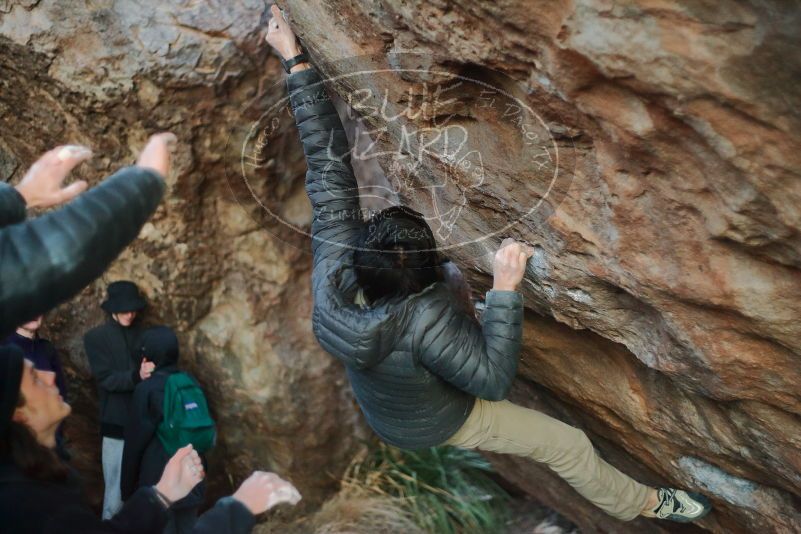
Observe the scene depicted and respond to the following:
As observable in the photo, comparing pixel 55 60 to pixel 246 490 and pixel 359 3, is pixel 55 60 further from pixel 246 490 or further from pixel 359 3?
pixel 246 490

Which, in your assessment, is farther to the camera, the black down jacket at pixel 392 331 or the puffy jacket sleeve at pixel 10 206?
the black down jacket at pixel 392 331

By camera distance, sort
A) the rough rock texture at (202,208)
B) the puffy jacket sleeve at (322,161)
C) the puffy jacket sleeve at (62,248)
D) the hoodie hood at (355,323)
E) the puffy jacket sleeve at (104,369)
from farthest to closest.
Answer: the puffy jacket sleeve at (104,369)
the rough rock texture at (202,208)
the puffy jacket sleeve at (322,161)
the hoodie hood at (355,323)
the puffy jacket sleeve at (62,248)

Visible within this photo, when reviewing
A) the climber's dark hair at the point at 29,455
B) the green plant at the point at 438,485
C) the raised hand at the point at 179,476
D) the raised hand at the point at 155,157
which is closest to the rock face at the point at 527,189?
the green plant at the point at 438,485

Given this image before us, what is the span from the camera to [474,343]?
2.24m

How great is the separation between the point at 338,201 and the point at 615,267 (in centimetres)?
95

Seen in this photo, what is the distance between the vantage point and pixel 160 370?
3340mm

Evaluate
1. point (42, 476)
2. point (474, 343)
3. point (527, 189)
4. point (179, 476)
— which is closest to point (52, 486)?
point (42, 476)

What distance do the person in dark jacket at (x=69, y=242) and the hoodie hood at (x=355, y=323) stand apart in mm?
752

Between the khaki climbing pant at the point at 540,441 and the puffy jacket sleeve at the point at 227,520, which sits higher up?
the puffy jacket sleeve at the point at 227,520

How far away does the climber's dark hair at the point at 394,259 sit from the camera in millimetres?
2193

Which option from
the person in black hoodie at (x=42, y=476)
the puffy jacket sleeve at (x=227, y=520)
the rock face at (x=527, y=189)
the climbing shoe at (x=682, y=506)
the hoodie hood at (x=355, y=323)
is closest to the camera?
the person in black hoodie at (x=42, y=476)

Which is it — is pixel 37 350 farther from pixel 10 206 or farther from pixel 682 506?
pixel 682 506

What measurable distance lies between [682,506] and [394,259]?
158 cm

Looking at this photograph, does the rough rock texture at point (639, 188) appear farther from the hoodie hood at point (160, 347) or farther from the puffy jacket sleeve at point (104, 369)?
the puffy jacket sleeve at point (104, 369)
